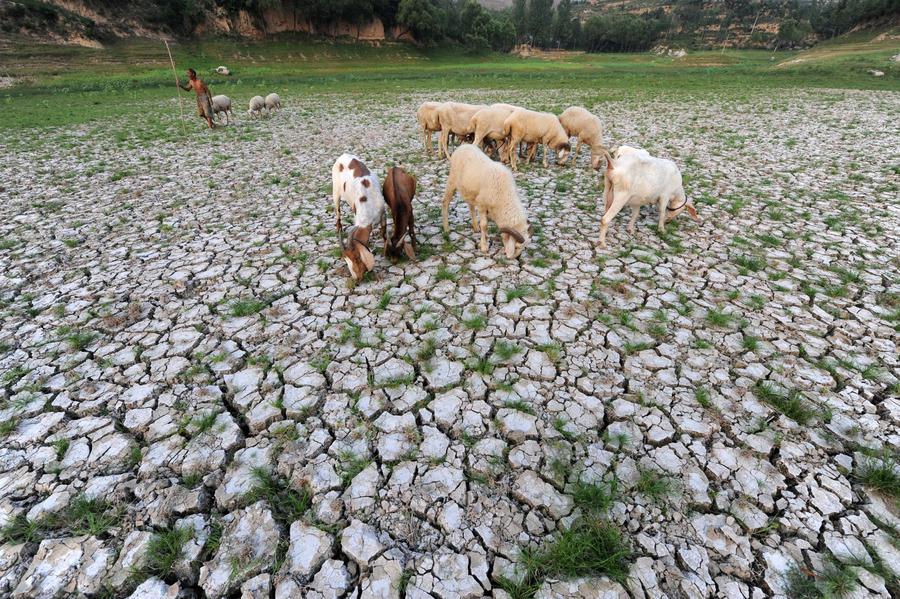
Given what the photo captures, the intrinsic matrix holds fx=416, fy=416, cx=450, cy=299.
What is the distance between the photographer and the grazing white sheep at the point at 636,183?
6926mm

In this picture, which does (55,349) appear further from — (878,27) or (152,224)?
(878,27)

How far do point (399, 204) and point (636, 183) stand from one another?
3964 millimetres

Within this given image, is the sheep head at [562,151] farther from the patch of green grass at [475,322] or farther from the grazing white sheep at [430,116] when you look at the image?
the patch of green grass at [475,322]

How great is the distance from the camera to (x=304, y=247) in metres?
7.34

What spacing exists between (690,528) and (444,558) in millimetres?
1819

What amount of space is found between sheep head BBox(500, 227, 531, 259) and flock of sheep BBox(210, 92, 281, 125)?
17.4 meters

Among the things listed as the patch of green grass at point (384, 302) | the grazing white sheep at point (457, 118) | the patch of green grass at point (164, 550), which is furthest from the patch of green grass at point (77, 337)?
the grazing white sheep at point (457, 118)

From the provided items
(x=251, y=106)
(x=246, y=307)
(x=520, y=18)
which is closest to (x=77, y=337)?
(x=246, y=307)

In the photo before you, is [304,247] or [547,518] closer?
[547,518]

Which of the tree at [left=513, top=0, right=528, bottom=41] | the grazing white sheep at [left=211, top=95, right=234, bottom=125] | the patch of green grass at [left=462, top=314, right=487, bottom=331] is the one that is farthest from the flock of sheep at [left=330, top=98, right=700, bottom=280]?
the tree at [left=513, top=0, right=528, bottom=41]

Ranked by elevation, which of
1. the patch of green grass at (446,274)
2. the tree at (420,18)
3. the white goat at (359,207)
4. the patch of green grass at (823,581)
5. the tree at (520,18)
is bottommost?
the patch of green grass at (823,581)

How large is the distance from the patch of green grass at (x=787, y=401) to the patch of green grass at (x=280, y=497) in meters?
4.38

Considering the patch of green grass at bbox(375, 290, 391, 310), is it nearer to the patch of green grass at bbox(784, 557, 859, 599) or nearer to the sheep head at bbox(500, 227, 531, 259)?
the sheep head at bbox(500, 227, 531, 259)

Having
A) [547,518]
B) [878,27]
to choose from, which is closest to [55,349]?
[547,518]
